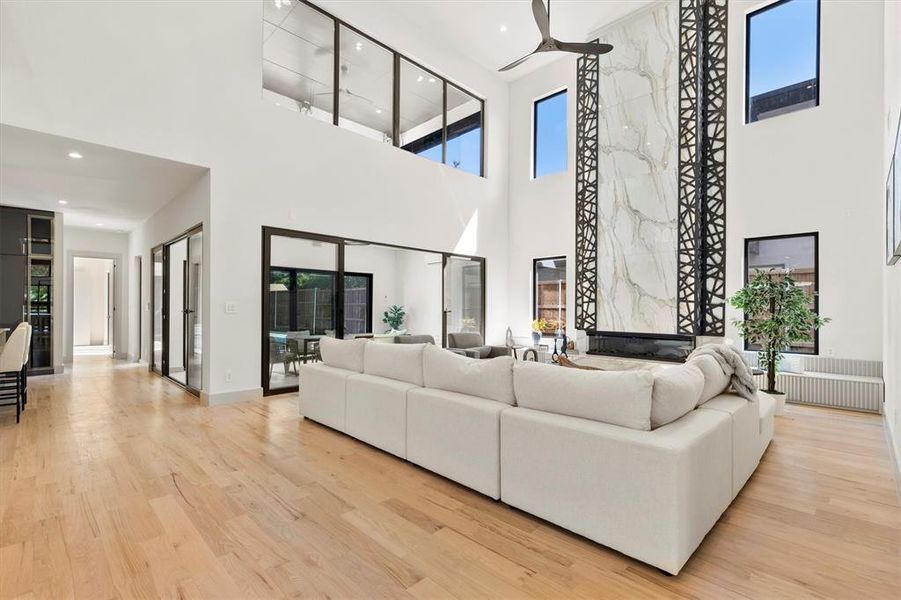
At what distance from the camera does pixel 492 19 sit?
22.8 ft

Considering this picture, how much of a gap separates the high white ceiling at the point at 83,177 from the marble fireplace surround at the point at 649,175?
599 centimetres

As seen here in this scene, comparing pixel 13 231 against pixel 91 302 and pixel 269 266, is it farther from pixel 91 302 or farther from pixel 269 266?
pixel 91 302

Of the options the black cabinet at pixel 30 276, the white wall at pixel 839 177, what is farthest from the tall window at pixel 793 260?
the black cabinet at pixel 30 276

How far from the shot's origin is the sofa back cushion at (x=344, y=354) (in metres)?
3.72

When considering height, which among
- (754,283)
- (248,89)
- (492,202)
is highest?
(248,89)

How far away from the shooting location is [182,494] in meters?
2.55

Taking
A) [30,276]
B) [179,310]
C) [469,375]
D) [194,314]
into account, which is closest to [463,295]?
[194,314]

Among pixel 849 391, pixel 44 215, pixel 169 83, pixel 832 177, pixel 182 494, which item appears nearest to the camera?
pixel 182 494

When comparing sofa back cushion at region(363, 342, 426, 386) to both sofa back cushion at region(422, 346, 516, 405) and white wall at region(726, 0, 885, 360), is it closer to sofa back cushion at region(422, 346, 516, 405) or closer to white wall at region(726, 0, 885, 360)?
sofa back cushion at region(422, 346, 516, 405)

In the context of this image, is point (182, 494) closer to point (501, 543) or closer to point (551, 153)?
point (501, 543)

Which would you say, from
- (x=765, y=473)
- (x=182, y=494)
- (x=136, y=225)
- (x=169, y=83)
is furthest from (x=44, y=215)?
(x=765, y=473)

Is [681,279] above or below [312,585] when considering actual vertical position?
above

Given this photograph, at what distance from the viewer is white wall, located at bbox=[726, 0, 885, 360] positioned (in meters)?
5.05

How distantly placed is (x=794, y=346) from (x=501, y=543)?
222 inches
